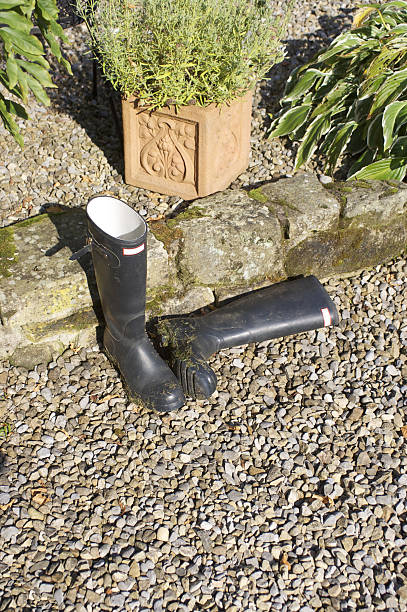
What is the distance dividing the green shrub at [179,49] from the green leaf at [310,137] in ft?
1.75

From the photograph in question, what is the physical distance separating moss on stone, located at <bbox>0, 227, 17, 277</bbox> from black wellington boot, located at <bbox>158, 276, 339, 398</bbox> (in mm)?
649

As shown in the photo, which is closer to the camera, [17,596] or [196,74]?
[17,596]

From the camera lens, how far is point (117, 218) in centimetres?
248

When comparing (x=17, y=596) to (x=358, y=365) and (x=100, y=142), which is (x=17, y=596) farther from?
(x=100, y=142)

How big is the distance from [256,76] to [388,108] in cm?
67

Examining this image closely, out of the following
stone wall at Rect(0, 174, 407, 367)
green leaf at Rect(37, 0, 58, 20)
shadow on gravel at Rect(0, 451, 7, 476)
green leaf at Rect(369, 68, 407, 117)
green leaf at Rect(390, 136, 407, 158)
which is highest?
green leaf at Rect(37, 0, 58, 20)

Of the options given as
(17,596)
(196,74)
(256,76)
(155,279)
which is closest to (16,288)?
(155,279)

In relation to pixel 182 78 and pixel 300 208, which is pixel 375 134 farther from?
pixel 182 78

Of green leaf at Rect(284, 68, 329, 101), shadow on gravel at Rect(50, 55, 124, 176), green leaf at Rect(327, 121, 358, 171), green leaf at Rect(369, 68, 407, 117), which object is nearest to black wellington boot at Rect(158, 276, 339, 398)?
green leaf at Rect(327, 121, 358, 171)

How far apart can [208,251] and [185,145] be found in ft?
2.08

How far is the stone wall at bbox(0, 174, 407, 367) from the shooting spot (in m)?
2.63

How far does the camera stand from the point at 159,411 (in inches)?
97.5

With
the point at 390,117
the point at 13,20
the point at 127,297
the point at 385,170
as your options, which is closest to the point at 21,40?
the point at 13,20

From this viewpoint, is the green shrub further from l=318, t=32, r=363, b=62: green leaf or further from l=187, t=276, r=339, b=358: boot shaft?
l=187, t=276, r=339, b=358: boot shaft
